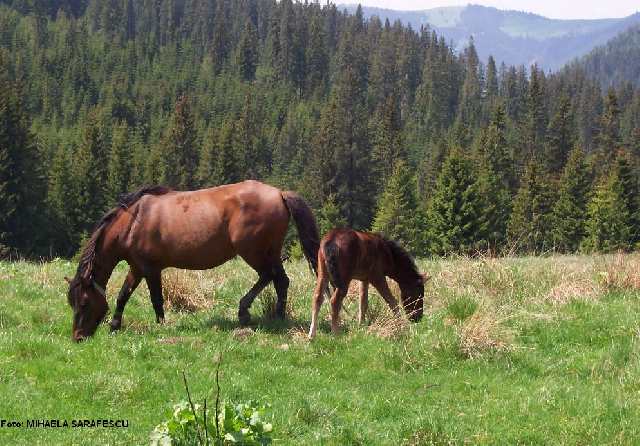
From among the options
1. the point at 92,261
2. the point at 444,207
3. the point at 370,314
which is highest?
the point at 92,261

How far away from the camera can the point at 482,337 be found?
8.20 m

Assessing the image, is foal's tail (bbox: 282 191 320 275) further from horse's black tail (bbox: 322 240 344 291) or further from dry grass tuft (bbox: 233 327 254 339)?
dry grass tuft (bbox: 233 327 254 339)

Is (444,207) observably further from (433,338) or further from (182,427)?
(182,427)


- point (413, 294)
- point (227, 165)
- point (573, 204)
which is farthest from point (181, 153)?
point (413, 294)

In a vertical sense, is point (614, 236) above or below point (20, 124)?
below

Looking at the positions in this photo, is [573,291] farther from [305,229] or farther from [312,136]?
[312,136]

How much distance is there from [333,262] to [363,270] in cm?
71

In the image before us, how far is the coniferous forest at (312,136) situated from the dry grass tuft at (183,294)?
5923mm

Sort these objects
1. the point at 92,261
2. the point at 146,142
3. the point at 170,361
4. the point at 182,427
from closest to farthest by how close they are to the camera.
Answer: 1. the point at 182,427
2. the point at 170,361
3. the point at 92,261
4. the point at 146,142

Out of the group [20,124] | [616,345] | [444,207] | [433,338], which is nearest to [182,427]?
[433,338]

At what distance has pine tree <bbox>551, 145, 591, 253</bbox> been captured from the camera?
62.6m

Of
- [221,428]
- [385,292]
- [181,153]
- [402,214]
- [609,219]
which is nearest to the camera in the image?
[221,428]

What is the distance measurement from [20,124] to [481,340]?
6531 cm

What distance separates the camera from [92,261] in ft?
31.8
